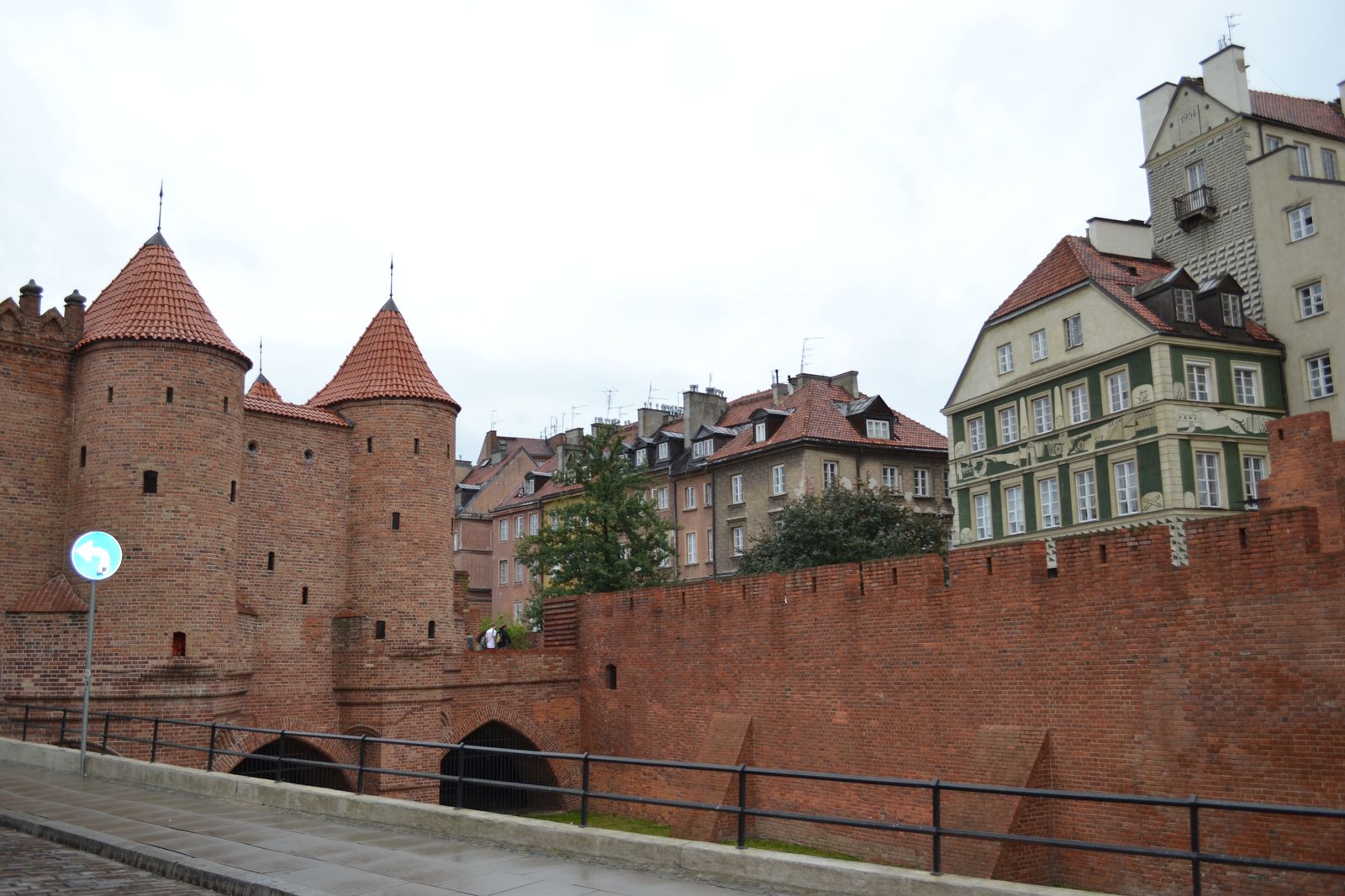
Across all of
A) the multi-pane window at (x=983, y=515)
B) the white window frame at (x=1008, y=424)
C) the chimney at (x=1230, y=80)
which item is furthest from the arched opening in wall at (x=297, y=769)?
the chimney at (x=1230, y=80)

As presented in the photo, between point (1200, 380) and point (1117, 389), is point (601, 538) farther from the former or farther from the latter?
point (1200, 380)

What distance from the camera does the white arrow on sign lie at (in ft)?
43.9

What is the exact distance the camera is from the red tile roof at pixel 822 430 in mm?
42719

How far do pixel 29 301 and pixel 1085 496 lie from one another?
24353 mm

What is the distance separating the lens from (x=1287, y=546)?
13891mm

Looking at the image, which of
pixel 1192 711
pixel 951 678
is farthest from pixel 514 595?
pixel 1192 711

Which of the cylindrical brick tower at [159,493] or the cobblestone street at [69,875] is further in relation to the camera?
the cylindrical brick tower at [159,493]

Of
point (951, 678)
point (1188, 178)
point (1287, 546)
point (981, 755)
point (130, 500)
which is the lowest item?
point (981, 755)

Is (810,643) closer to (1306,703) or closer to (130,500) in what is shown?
(1306,703)

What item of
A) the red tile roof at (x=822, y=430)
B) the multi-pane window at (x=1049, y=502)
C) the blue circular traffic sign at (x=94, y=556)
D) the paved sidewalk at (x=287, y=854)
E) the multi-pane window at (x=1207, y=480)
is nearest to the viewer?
the paved sidewalk at (x=287, y=854)

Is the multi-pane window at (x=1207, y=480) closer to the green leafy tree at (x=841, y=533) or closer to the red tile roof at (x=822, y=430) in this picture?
the green leafy tree at (x=841, y=533)

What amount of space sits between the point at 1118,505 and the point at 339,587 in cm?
1858

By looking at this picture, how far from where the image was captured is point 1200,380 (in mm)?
27812

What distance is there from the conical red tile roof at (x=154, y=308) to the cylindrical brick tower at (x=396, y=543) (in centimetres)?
368
